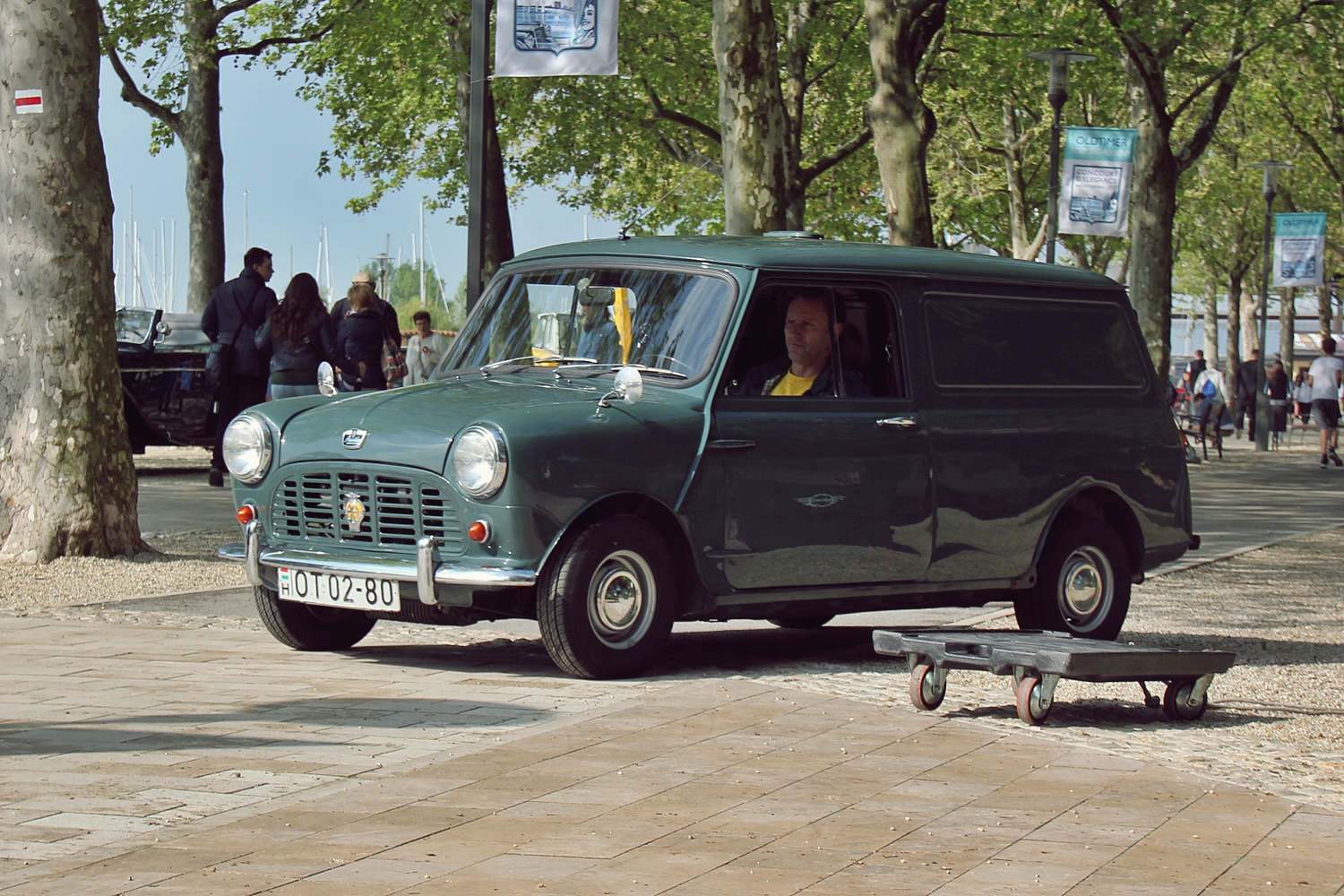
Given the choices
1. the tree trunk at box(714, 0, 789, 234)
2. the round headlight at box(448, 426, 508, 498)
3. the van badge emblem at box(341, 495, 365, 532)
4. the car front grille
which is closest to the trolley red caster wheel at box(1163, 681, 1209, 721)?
the round headlight at box(448, 426, 508, 498)

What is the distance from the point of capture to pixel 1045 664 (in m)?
6.93

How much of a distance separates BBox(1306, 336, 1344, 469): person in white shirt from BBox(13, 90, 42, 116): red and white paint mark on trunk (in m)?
22.8

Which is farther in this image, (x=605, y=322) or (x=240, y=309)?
(x=240, y=309)

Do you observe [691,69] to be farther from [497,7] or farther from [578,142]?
[497,7]

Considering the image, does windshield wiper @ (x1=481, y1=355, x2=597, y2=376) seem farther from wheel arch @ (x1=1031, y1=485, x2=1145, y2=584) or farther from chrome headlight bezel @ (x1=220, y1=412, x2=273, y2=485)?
wheel arch @ (x1=1031, y1=485, x2=1145, y2=584)

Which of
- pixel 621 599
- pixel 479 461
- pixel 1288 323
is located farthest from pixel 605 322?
pixel 1288 323

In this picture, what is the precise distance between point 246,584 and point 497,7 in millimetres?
4823

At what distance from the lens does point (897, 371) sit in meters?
8.91

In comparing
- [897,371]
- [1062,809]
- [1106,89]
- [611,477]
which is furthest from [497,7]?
[1106,89]

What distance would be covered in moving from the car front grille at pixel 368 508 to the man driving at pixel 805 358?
1.61m

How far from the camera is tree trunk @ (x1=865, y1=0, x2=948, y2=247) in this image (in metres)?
21.5

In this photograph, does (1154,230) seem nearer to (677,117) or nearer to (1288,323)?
(677,117)

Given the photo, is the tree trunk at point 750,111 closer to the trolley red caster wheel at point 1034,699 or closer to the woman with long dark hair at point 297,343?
the woman with long dark hair at point 297,343

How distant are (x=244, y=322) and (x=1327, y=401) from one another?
19.4m
